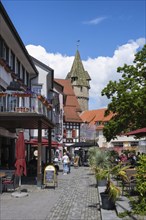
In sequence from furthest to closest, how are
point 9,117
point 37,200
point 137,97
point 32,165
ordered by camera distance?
point 137,97, point 32,165, point 9,117, point 37,200

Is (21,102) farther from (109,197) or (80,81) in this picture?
(80,81)

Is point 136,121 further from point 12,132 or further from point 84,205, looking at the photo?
point 84,205

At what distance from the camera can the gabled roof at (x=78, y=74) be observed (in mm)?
130625

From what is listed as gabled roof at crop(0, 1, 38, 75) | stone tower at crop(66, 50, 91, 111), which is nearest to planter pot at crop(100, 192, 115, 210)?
gabled roof at crop(0, 1, 38, 75)

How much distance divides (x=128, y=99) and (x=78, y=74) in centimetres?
9760

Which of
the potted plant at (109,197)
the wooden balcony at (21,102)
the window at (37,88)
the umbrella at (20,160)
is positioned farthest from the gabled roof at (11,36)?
the potted plant at (109,197)

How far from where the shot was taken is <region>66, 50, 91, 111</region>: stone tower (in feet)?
429

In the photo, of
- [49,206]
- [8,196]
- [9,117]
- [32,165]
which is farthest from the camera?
[32,165]

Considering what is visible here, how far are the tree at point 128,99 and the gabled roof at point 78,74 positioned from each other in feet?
304

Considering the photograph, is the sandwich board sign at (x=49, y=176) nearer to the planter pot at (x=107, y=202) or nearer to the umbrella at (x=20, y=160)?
the umbrella at (x=20, y=160)

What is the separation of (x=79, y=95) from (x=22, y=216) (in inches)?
4681

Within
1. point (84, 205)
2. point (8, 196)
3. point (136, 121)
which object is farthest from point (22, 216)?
point (136, 121)

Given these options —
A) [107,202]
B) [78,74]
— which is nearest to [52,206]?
[107,202]

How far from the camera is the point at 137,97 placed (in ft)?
110
